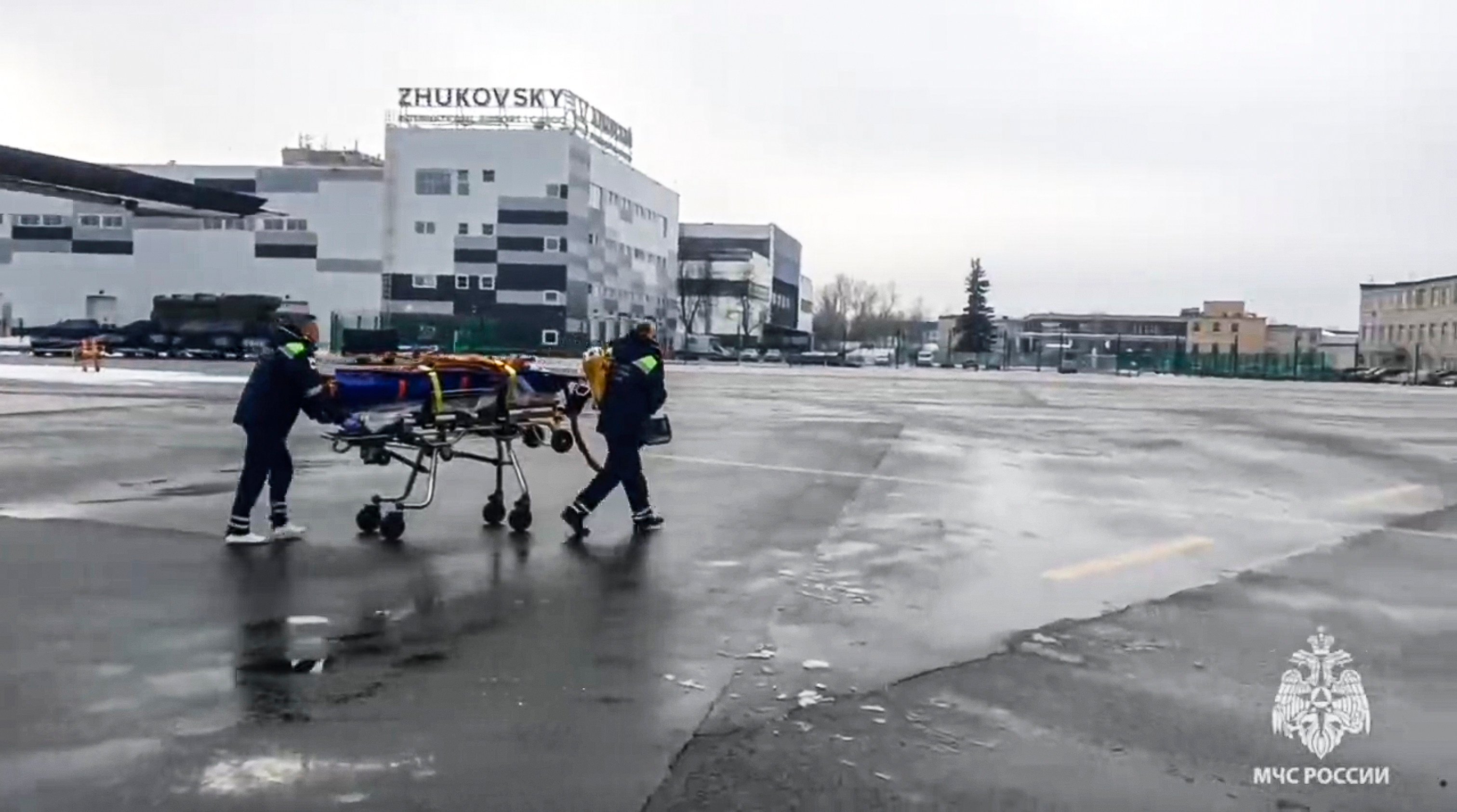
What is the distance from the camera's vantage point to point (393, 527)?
10.2m

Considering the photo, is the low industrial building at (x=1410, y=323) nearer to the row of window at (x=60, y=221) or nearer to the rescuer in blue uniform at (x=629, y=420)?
the row of window at (x=60, y=221)

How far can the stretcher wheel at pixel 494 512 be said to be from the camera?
11148 millimetres

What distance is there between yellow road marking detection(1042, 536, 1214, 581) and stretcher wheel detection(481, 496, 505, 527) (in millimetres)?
4512

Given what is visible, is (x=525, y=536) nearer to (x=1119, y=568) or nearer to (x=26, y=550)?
(x=26, y=550)

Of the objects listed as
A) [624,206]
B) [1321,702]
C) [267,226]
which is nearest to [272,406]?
[1321,702]

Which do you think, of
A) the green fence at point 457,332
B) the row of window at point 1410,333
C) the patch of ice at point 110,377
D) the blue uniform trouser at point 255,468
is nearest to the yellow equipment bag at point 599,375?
the blue uniform trouser at point 255,468

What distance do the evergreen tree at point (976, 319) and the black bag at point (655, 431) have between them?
9786 centimetres

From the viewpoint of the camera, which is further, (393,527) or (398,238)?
(398,238)

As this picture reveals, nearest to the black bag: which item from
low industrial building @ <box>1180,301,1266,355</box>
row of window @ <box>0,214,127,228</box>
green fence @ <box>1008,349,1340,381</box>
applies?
green fence @ <box>1008,349,1340,381</box>

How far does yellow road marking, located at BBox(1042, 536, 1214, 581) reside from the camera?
9375 millimetres

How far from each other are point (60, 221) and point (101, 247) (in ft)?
10.3

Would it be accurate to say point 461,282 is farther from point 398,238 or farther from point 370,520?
point 370,520

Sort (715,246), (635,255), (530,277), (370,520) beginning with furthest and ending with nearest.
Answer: (715,246), (635,255), (530,277), (370,520)

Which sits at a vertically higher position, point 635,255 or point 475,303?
point 635,255
